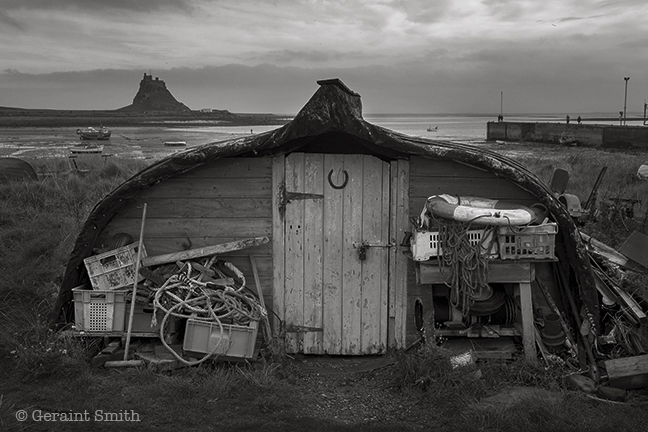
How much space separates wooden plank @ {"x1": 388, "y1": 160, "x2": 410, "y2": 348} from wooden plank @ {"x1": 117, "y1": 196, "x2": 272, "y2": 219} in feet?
4.70

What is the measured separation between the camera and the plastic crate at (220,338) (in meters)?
6.23

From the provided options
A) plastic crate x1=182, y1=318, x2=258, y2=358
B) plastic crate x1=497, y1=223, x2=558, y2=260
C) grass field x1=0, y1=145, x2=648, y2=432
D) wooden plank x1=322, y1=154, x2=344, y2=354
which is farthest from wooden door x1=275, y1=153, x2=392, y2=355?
plastic crate x1=497, y1=223, x2=558, y2=260

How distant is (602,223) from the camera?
1150 cm

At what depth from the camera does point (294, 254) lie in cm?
689

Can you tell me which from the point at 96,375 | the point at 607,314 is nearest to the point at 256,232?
the point at 96,375

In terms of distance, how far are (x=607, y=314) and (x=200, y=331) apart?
14.8 feet

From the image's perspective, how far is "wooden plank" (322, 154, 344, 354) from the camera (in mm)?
6785

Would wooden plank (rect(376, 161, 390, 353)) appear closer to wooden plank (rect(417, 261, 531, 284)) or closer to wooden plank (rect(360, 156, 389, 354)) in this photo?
wooden plank (rect(360, 156, 389, 354))

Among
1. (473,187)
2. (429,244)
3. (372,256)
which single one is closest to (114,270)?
(372,256)

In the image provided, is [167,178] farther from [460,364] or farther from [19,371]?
[460,364]

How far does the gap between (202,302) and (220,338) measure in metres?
0.44

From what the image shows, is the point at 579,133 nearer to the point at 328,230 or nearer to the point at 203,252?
the point at 328,230

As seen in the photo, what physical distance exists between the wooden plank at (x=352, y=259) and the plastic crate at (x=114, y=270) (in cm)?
229

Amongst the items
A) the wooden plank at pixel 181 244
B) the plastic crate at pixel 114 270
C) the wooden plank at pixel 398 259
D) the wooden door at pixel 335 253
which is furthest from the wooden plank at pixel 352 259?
the plastic crate at pixel 114 270
